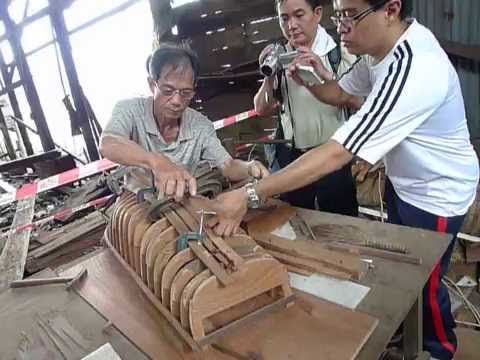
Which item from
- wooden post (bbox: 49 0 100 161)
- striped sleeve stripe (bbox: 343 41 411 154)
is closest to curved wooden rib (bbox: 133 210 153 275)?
striped sleeve stripe (bbox: 343 41 411 154)

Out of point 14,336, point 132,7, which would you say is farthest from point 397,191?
point 132,7

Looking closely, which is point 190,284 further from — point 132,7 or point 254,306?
point 132,7

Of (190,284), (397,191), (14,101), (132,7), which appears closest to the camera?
(190,284)

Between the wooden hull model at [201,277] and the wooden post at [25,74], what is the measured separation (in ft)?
19.2

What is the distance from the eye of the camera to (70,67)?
5629 mm

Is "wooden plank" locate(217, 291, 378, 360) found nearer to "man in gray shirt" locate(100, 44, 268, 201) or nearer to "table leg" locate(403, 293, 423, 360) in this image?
"table leg" locate(403, 293, 423, 360)

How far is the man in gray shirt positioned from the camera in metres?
1.64

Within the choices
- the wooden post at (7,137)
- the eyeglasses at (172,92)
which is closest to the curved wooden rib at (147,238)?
the eyeglasses at (172,92)

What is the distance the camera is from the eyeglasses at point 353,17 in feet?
4.25

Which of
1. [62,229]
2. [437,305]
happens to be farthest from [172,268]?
[62,229]

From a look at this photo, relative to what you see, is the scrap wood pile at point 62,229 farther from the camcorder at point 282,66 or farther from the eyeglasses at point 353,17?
the eyeglasses at point 353,17

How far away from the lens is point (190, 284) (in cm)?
103

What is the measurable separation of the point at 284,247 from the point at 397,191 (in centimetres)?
56

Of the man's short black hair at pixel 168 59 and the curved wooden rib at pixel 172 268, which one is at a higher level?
the man's short black hair at pixel 168 59
